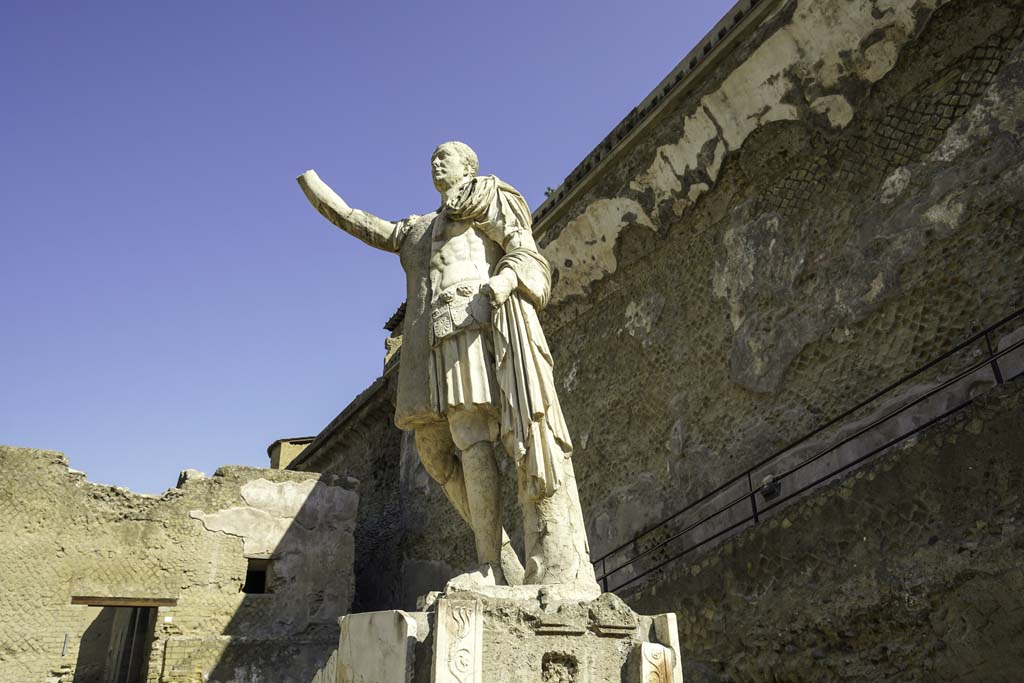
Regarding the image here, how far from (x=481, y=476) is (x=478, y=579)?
1.61ft

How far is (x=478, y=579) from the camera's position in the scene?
10.4 ft

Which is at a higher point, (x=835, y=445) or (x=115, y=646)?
(x=835, y=445)

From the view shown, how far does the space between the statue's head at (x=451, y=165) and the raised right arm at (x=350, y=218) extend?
1.11 ft

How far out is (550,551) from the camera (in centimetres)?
323

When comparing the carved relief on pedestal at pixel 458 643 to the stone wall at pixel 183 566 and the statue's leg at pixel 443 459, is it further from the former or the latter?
the stone wall at pixel 183 566

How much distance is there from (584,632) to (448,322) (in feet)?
4.62

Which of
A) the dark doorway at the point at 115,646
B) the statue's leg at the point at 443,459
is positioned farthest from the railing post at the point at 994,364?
the dark doorway at the point at 115,646

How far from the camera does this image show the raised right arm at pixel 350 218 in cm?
420

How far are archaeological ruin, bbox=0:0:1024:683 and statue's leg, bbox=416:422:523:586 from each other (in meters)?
0.05

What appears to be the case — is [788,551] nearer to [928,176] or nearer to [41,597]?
[928,176]

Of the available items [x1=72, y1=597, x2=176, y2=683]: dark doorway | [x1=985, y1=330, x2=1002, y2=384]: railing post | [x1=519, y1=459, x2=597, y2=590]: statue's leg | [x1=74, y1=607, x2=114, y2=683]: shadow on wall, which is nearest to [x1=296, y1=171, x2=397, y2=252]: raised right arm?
[x1=519, y1=459, x2=597, y2=590]: statue's leg

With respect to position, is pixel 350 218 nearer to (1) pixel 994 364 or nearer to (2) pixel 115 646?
(1) pixel 994 364

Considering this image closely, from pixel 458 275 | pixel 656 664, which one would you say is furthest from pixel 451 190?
pixel 656 664

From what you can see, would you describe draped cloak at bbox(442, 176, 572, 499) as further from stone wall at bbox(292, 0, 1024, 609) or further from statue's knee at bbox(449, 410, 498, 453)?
stone wall at bbox(292, 0, 1024, 609)
